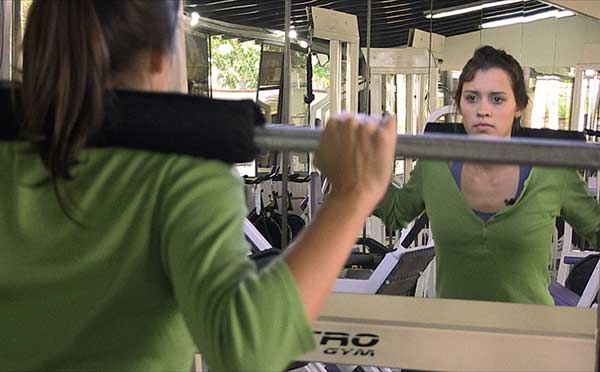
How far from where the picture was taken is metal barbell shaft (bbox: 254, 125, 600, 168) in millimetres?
716

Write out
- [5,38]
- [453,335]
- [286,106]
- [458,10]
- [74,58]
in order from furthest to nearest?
[458,10] < [286,106] < [5,38] < [453,335] < [74,58]

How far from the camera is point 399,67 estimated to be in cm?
278

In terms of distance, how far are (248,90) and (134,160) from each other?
2.03 metres

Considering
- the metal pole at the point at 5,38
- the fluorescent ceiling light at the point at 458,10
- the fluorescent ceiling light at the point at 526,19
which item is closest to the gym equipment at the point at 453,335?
the metal pole at the point at 5,38

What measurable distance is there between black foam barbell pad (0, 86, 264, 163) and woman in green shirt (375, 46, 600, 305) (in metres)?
0.96

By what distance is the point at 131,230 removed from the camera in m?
0.60

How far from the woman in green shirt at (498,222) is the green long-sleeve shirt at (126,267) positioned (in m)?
0.95

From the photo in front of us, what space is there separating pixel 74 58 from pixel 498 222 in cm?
110

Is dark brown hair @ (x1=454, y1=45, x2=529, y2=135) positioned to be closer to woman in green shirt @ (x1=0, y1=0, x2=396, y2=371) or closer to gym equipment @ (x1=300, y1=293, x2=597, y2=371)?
gym equipment @ (x1=300, y1=293, x2=597, y2=371)

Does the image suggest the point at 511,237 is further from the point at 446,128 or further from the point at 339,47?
the point at 339,47

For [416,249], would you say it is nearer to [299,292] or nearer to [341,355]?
[341,355]

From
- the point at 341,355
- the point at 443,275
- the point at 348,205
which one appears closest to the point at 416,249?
the point at 443,275

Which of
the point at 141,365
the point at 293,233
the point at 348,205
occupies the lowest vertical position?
the point at 293,233

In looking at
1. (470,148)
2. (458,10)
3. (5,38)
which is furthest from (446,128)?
(470,148)
